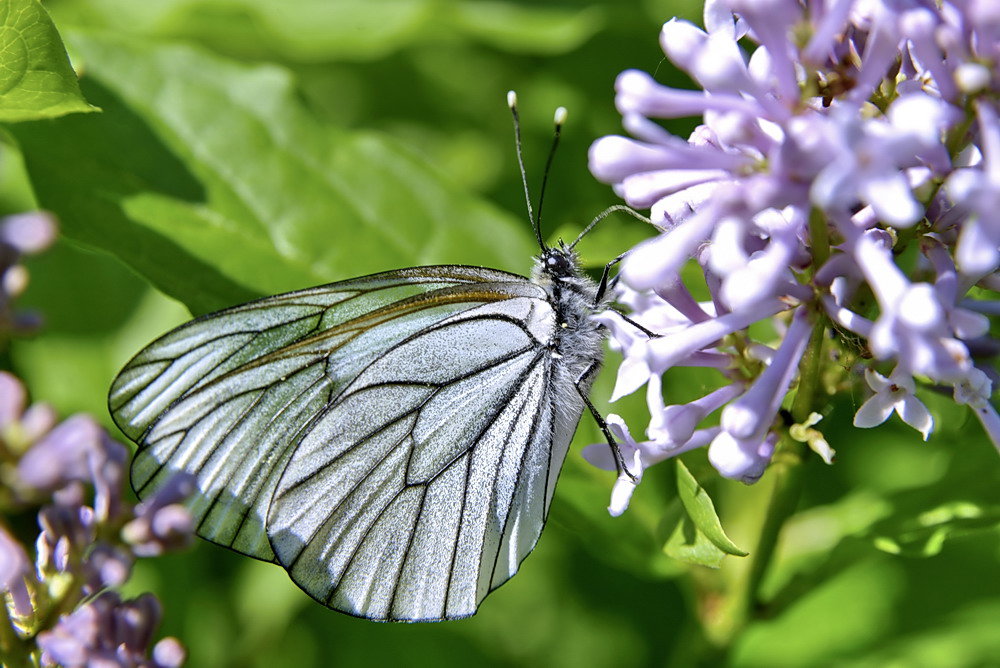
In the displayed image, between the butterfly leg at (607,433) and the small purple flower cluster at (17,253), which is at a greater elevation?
the small purple flower cluster at (17,253)

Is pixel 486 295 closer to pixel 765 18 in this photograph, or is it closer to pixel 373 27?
pixel 765 18

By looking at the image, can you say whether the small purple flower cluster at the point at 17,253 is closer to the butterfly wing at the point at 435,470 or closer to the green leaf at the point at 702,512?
the butterfly wing at the point at 435,470

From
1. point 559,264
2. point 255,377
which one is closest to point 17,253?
point 255,377

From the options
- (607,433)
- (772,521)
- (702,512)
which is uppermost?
(702,512)

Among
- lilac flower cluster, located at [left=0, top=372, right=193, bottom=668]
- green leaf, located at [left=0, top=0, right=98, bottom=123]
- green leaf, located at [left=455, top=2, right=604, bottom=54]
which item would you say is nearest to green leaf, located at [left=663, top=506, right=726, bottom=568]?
lilac flower cluster, located at [left=0, top=372, right=193, bottom=668]

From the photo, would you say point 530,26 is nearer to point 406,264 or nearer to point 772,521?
point 406,264

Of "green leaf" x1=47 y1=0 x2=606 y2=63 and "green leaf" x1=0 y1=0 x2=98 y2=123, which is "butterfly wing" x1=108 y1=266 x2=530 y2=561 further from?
"green leaf" x1=47 y1=0 x2=606 y2=63

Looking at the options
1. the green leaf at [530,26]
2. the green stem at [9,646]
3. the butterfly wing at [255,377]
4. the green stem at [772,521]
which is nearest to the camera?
Result: the green stem at [9,646]

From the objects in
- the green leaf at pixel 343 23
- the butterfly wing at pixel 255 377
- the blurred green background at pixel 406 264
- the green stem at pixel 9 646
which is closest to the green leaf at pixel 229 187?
the blurred green background at pixel 406 264
